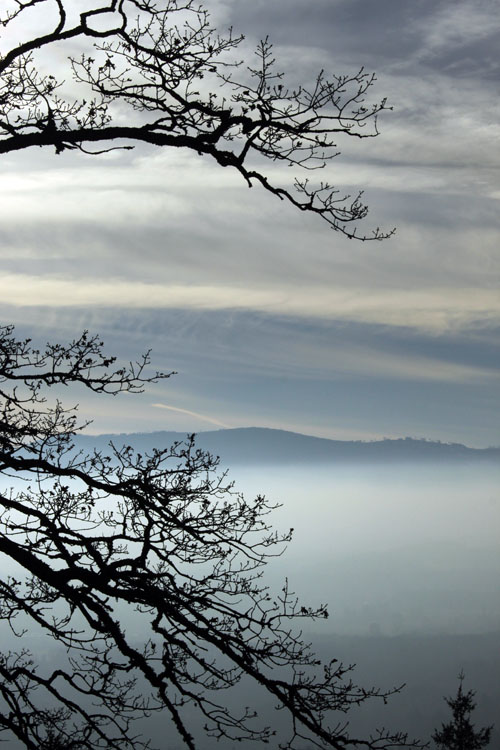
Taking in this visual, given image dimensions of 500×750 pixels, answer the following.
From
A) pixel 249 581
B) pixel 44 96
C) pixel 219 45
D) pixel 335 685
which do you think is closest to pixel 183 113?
pixel 219 45

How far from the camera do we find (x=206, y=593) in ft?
23.2

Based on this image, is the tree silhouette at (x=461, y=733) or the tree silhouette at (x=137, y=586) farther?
the tree silhouette at (x=461, y=733)

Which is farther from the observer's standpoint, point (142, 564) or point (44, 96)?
point (44, 96)

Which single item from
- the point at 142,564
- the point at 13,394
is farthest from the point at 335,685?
the point at 13,394

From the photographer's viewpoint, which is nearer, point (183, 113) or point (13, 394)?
point (183, 113)

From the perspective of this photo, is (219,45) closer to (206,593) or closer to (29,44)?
(29,44)

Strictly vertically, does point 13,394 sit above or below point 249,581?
above

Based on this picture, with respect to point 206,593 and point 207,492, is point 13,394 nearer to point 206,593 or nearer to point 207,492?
point 207,492

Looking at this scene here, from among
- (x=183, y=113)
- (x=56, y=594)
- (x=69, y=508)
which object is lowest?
(x=56, y=594)

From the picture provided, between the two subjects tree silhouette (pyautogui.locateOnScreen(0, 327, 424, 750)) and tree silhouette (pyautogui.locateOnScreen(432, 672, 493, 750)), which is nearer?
tree silhouette (pyautogui.locateOnScreen(0, 327, 424, 750))

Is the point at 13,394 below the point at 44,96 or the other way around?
below

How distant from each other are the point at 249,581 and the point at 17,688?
8.17 ft

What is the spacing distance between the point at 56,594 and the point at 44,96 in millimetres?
5124

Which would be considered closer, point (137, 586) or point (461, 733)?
point (137, 586)
